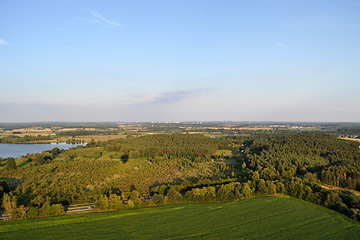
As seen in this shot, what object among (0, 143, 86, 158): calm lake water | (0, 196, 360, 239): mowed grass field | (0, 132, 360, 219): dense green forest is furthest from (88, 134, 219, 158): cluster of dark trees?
(0, 196, 360, 239): mowed grass field

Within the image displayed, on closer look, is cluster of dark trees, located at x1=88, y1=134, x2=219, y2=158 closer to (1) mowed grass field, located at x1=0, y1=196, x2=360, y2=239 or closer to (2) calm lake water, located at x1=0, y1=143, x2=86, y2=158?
(2) calm lake water, located at x1=0, y1=143, x2=86, y2=158

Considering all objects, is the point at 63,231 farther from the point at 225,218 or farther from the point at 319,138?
the point at 319,138

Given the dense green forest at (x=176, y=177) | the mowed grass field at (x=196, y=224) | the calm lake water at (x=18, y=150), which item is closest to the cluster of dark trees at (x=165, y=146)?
the dense green forest at (x=176, y=177)

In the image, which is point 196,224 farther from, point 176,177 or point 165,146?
point 165,146

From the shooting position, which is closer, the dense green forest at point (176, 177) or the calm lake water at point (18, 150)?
the dense green forest at point (176, 177)

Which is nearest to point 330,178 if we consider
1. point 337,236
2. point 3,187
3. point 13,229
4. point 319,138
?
point 337,236

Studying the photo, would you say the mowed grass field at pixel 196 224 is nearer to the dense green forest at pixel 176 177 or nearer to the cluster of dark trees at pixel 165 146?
the dense green forest at pixel 176 177
